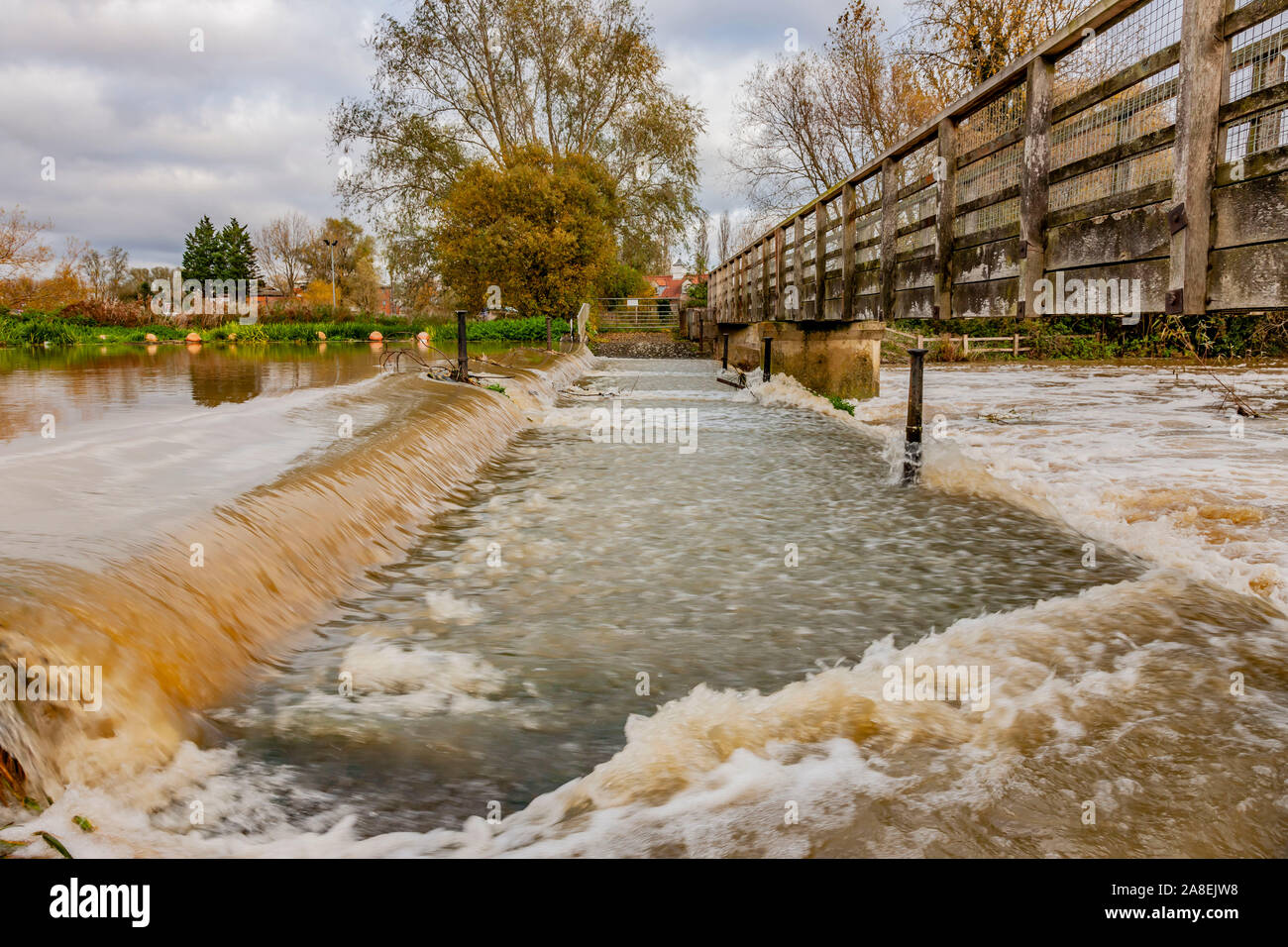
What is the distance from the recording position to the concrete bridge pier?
46.5ft

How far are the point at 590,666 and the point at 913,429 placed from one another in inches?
207

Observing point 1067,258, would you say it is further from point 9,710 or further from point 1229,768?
point 9,710

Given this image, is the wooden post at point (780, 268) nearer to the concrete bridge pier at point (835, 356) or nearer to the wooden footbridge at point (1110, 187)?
the concrete bridge pier at point (835, 356)

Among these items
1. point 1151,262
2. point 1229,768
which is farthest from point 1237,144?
point 1229,768

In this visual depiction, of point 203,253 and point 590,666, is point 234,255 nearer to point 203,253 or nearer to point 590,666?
point 203,253

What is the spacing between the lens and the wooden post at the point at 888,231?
32.6 ft

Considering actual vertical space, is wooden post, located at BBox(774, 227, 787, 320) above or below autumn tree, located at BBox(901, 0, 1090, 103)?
below

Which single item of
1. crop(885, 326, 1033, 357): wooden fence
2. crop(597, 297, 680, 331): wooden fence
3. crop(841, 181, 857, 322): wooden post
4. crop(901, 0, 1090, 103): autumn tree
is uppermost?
crop(901, 0, 1090, 103): autumn tree

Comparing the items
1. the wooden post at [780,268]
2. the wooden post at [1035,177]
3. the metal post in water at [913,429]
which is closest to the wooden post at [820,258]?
the wooden post at [780,268]

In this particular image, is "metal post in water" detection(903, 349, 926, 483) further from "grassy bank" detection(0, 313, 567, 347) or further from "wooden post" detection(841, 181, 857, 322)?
"grassy bank" detection(0, 313, 567, 347)

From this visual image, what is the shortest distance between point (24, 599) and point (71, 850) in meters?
1.03

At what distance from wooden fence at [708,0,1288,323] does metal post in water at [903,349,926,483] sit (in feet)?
2.19

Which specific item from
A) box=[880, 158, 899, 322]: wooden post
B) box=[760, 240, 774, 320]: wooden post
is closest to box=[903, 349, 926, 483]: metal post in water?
box=[880, 158, 899, 322]: wooden post

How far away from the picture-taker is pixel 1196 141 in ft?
15.4
